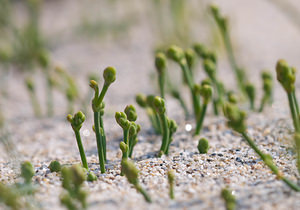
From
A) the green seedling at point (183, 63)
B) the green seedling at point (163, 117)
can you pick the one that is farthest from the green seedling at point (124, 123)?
the green seedling at point (183, 63)

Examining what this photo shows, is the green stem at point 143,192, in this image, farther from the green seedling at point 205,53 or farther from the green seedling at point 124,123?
the green seedling at point 205,53

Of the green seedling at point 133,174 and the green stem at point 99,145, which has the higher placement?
the green stem at point 99,145

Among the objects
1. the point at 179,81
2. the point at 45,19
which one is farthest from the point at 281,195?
the point at 45,19

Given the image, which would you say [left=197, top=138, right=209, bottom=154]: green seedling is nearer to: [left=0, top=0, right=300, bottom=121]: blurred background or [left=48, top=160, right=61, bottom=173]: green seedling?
[left=48, top=160, right=61, bottom=173]: green seedling

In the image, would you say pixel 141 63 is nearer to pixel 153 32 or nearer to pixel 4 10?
pixel 153 32

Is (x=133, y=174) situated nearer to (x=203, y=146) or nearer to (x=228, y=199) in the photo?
(x=228, y=199)

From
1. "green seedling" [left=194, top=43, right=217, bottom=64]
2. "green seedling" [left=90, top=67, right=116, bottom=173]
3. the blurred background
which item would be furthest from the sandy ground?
"green seedling" [left=194, top=43, right=217, bottom=64]
